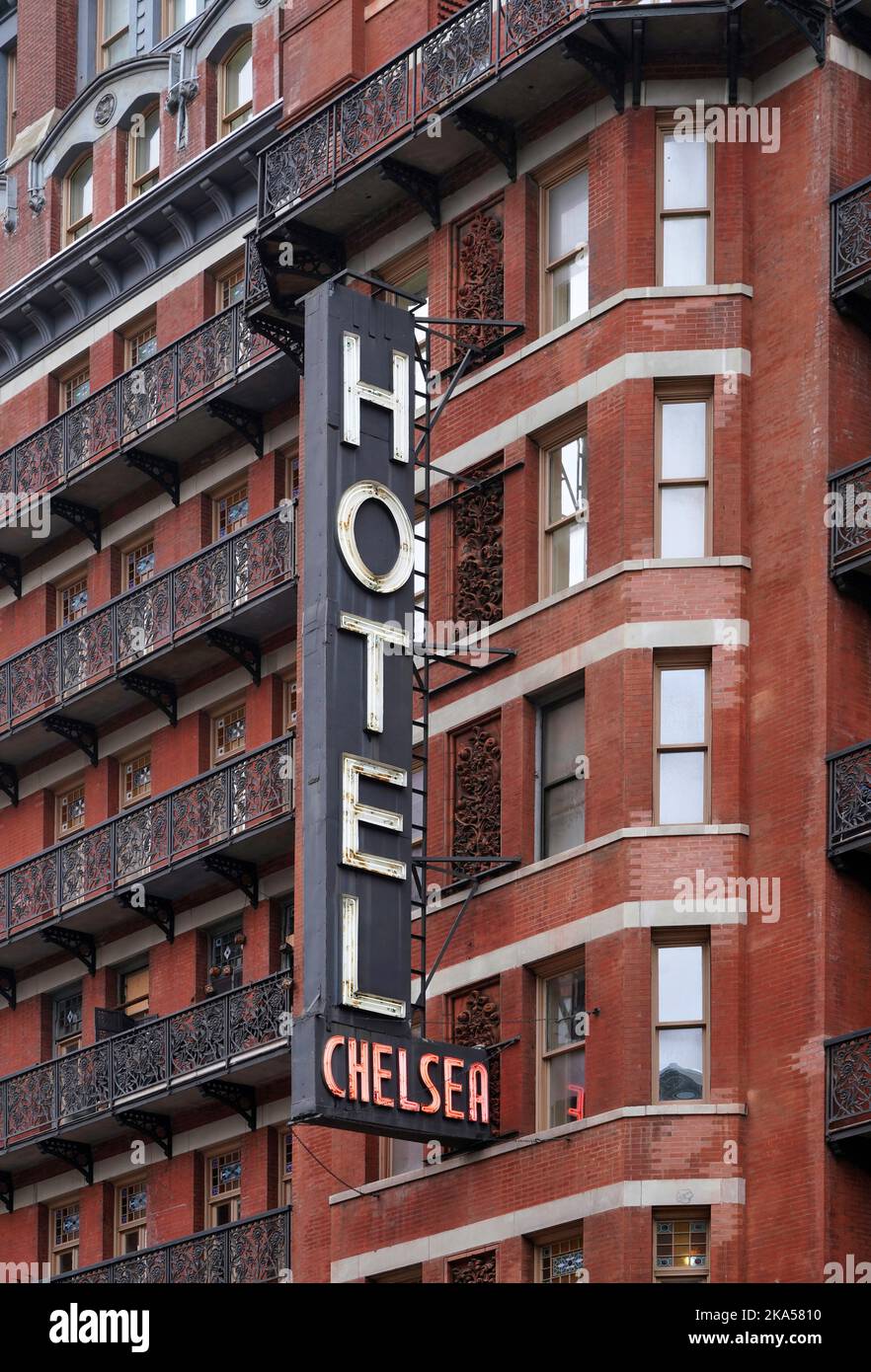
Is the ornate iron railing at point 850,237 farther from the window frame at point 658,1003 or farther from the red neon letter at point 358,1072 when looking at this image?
the red neon letter at point 358,1072

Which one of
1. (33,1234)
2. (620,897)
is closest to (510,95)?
(620,897)

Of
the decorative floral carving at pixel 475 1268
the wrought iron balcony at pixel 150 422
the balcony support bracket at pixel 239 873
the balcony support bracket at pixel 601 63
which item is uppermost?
the balcony support bracket at pixel 601 63

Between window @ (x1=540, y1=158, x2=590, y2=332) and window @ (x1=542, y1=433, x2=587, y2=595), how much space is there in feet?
6.48

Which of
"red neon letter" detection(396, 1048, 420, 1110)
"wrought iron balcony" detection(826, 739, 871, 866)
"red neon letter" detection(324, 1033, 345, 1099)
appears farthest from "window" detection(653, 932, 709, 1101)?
"red neon letter" detection(324, 1033, 345, 1099)

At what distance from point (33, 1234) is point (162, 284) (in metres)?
16.4

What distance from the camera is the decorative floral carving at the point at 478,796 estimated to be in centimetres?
4888

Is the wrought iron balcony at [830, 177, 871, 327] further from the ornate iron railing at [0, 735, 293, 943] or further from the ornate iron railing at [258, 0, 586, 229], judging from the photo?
the ornate iron railing at [0, 735, 293, 943]

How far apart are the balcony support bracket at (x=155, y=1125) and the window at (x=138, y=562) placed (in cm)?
970

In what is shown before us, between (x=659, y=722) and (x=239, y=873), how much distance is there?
10909 millimetres

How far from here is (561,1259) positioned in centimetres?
4562

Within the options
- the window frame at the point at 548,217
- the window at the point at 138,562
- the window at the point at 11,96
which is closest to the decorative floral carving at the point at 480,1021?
the window frame at the point at 548,217

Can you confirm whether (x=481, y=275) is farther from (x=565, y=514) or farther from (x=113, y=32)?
(x=113, y=32)

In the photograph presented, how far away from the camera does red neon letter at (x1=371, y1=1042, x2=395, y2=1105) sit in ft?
149

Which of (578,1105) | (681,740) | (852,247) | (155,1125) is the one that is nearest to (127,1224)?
(155,1125)
